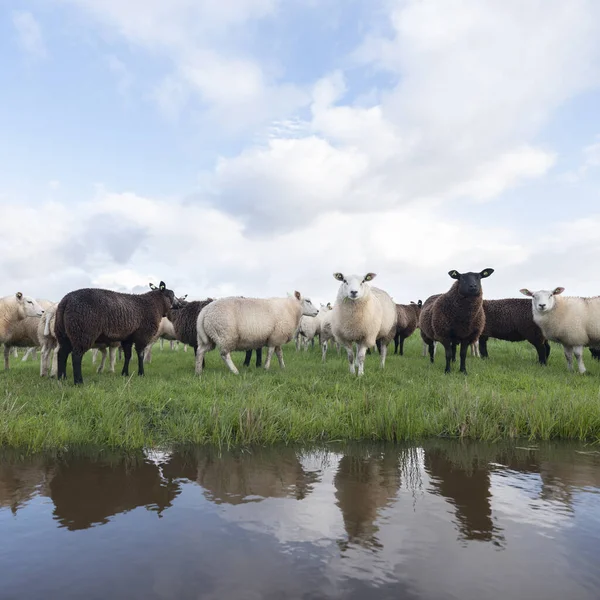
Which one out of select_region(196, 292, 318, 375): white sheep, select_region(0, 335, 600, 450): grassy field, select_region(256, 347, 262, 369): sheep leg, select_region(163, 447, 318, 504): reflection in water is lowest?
select_region(163, 447, 318, 504): reflection in water

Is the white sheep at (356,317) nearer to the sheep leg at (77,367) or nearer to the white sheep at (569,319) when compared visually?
the white sheep at (569,319)

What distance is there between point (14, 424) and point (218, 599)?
446 cm

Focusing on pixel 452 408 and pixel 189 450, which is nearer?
pixel 189 450

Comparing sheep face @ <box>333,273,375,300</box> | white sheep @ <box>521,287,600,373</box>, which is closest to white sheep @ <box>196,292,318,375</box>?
sheep face @ <box>333,273,375,300</box>

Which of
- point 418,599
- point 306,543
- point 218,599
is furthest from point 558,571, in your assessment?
point 218,599

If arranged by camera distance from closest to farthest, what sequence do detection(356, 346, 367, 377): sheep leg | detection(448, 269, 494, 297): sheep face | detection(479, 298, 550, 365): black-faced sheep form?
detection(356, 346, 367, 377): sheep leg < detection(448, 269, 494, 297): sheep face < detection(479, 298, 550, 365): black-faced sheep

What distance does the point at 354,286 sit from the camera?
10.8 m

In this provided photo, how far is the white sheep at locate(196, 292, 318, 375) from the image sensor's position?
37.3ft

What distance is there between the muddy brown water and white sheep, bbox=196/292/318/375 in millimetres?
6362

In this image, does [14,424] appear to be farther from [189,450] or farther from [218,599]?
[218,599]

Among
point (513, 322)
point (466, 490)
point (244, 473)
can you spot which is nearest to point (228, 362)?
point (244, 473)

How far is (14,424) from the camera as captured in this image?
18.6 feet

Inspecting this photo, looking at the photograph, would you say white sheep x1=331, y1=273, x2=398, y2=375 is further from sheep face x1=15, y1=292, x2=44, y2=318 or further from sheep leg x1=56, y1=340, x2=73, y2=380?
sheep face x1=15, y1=292, x2=44, y2=318

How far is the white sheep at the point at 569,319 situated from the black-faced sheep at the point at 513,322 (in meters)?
1.70
